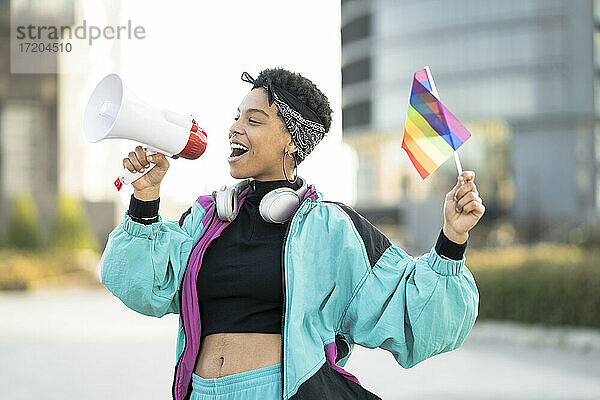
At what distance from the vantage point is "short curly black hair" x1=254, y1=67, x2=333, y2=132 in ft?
8.48

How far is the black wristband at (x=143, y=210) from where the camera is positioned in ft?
8.03

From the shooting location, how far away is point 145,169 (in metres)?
2.42

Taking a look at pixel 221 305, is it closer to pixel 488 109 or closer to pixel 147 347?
pixel 147 347

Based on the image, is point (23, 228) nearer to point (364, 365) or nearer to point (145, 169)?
point (364, 365)

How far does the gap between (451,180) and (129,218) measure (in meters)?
41.6

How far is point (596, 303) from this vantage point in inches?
389

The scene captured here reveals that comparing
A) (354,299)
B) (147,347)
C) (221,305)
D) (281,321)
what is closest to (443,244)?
(354,299)

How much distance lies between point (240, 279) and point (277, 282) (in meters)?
0.10

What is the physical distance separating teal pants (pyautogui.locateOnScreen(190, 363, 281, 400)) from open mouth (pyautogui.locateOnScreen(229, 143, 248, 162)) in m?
0.60

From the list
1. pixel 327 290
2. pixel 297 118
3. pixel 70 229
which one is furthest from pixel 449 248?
pixel 70 229

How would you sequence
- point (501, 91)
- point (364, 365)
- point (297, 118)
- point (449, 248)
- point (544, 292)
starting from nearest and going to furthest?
1. point (449, 248)
2. point (297, 118)
3. point (364, 365)
4. point (544, 292)
5. point (501, 91)

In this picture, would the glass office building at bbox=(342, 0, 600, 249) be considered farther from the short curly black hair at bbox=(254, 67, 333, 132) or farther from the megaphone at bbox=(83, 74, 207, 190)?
the megaphone at bbox=(83, 74, 207, 190)

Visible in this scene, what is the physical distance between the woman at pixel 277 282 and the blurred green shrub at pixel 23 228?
64.5 feet

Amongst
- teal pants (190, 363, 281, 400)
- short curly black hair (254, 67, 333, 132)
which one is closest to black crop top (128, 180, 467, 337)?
teal pants (190, 363, 281, 400)
